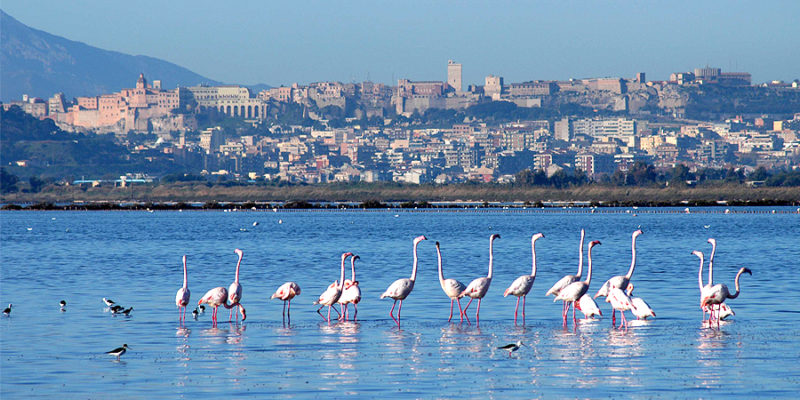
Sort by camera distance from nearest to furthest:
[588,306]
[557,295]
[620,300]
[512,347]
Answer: [512,347] → [620,300] → [588,306] → [557,295]

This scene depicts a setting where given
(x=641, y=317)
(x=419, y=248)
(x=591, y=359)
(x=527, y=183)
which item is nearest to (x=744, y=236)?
(x=419, y=248)

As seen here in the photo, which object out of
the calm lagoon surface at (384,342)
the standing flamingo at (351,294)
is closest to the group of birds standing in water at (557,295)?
the standing flamingo at (351,294)

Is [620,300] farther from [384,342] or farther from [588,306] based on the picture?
[384,342]

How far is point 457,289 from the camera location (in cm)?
2253

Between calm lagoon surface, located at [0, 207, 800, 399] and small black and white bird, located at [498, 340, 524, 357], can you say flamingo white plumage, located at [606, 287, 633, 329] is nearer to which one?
calm lagoon surface, located at [0, 207, 800, 399]

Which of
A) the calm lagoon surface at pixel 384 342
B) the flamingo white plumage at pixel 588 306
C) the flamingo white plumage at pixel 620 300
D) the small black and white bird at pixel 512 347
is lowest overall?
the calm lagoon surface at pixel 384 342

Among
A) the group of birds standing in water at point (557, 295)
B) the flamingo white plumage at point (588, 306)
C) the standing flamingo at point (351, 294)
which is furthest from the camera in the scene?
the standing flamingo at point (351, 294)

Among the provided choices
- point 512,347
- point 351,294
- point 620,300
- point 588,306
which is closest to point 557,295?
point 588,306

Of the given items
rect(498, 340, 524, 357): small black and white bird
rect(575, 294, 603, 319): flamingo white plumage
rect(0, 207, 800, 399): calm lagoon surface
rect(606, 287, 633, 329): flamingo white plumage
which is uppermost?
rect(606, 287, 633, 329): flamingo white plumage

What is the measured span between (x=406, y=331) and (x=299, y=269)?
58.1 feet

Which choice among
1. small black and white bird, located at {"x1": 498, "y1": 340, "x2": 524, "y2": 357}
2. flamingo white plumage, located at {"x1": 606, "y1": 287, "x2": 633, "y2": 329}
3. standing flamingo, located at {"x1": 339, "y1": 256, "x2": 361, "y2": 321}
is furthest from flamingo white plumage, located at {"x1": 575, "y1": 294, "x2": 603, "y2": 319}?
standing flamingo, located at {"x1": 339, "y1": 256, "x2": 361, "y2": 321}

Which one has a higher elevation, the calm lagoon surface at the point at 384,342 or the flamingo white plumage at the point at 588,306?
the flamingo white plumage at the point at 588,306

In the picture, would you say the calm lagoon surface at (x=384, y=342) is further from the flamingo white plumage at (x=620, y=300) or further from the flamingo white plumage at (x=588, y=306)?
the flamingo white plumage at (x=620, y=300)

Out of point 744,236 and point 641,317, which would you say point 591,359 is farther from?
point 744,236
